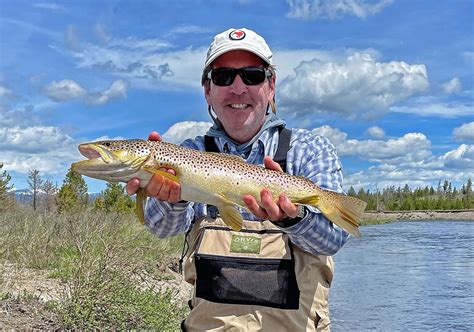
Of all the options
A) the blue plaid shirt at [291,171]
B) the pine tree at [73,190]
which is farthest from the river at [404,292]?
the pine tree at [73,190]

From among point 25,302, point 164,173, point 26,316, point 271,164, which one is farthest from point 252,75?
point 25,302

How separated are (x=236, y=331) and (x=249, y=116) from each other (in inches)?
47.9

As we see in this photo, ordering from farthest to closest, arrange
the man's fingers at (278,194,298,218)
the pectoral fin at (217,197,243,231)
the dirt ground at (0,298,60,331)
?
the dirt ground at (0,298,60,331)
the pectoral fin at (217,197,243,231)
the man's fingers at (278,194,298,218)

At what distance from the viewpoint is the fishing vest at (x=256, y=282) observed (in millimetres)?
3221

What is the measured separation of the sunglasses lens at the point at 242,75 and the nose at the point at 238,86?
2 cm

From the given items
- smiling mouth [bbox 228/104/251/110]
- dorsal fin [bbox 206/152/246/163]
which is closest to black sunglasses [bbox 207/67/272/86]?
smiling mouth [bbox 228/104/251/110]

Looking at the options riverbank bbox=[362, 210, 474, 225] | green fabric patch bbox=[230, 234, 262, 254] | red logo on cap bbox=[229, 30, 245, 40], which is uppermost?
red logo on cap bbox=[229, 30, 245, 40]

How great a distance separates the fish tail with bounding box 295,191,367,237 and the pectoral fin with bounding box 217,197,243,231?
0.36m

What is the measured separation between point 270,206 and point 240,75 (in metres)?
0.83

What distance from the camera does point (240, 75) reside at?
3.52 meters

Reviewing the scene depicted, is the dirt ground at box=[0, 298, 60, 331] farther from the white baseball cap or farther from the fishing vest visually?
the white baseball cap

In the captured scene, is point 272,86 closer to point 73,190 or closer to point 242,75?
point 242,75

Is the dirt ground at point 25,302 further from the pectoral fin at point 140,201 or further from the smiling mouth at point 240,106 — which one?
the smiling mouth at point 240,106

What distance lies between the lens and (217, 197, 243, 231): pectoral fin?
10.7ft
